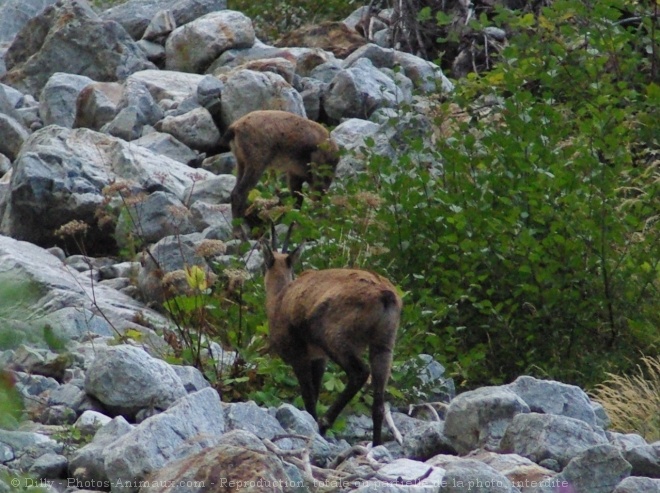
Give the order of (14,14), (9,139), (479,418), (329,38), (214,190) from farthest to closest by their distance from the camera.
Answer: (14,14), (329,38), (9,139), (214,190), (479,418)

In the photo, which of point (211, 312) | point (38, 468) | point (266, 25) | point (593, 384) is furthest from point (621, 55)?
point (266, 25)

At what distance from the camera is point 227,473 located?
483 cm

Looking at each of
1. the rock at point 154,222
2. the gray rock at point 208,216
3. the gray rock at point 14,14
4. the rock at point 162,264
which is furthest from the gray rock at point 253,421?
the gray rock at point 14,14

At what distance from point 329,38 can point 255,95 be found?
421 centimetres

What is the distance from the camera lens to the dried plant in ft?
25.1

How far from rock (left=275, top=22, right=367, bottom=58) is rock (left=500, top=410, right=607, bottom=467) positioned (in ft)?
42.3

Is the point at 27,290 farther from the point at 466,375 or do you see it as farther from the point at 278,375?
the point at 466,375

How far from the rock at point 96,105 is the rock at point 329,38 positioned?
357 cm

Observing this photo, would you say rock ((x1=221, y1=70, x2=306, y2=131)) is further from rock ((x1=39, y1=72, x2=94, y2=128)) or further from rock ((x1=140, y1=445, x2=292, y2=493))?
rock ((x1=140, y1=445, x2=292, y2=493))

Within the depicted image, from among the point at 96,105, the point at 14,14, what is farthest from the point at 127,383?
the point at 14,14

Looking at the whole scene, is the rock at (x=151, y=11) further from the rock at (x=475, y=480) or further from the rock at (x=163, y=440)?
the rock at (x=475, y=480)

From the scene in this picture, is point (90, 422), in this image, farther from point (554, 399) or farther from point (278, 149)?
point (278, 149)

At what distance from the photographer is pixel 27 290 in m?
2.31

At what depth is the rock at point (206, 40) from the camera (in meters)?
18.5
